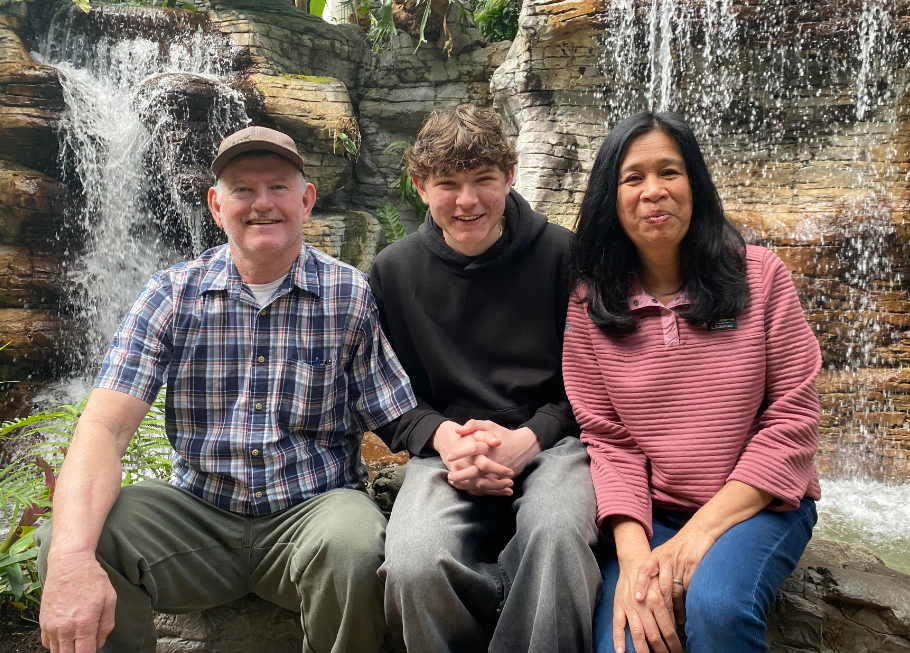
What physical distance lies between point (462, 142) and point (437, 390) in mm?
813

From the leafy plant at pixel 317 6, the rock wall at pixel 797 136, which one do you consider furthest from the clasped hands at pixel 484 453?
the leafy plant at pixel 317 6

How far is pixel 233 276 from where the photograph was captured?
2309 millimetres

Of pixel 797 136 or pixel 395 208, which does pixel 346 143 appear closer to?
pixel 395 208

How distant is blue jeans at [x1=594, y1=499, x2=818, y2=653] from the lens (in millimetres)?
1662

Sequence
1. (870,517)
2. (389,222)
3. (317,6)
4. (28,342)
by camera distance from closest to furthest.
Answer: (870,517) < (28,342) < (389,222) < (317,6)

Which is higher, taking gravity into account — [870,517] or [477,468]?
[477,468]

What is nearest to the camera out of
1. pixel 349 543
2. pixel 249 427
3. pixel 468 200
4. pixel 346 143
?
pixel 349 543

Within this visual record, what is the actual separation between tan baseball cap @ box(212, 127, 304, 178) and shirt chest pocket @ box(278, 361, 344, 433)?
2.14 ft

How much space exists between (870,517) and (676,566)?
362 centimetres

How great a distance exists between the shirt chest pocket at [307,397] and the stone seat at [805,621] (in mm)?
590

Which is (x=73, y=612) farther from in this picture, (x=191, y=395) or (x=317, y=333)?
(x=317, y=333)

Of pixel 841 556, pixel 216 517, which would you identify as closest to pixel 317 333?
pixel 216 517

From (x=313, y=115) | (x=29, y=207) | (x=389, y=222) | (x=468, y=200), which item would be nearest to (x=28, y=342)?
(x=29, y=207)

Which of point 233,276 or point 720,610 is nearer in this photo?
point 720,610
